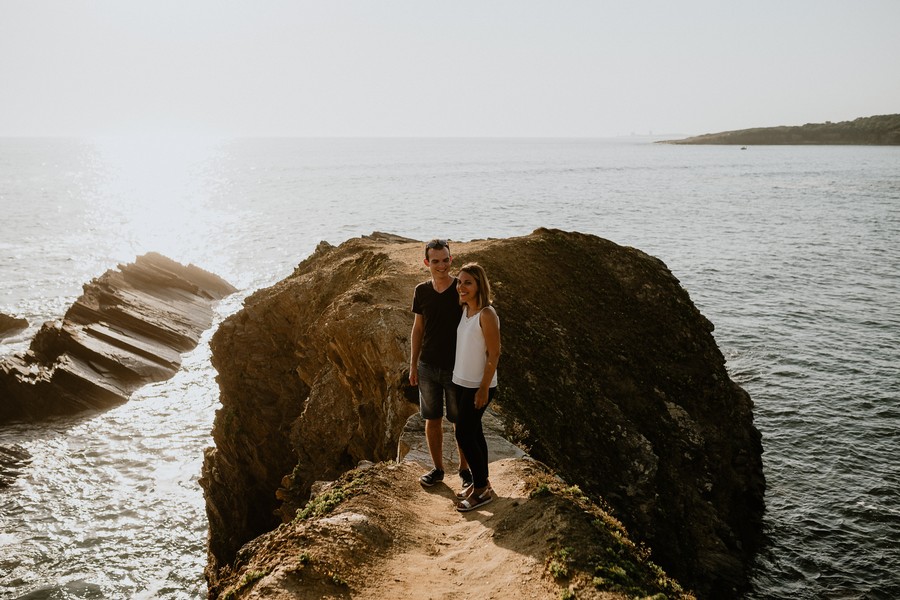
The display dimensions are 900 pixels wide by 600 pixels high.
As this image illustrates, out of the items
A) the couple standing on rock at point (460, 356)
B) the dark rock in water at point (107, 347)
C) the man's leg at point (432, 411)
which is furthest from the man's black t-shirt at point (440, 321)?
the dark rock in water at point (107, 347)

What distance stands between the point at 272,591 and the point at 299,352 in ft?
46.5

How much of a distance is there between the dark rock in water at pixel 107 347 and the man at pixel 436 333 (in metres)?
29.3

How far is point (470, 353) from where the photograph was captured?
30.2 feet

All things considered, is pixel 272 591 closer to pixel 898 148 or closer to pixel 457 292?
pixel 457 292

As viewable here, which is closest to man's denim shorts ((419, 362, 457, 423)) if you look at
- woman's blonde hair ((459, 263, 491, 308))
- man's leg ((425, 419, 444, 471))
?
man's leg ((425, 419, 444, 471))

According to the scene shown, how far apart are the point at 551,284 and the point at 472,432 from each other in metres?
13.6

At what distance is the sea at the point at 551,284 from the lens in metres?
21.0

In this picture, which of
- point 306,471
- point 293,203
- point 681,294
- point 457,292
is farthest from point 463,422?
point 293,203

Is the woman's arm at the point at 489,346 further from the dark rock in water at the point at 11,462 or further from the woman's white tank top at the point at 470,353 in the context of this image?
the dark rock in water at the point at 11,462

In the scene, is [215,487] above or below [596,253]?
below

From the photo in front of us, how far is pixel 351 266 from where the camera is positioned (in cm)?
2412

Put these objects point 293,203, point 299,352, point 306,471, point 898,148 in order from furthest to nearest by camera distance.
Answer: point 898,148, point 293,203, point 299,352, point 306,471

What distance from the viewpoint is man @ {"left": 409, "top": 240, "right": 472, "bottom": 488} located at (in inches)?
377

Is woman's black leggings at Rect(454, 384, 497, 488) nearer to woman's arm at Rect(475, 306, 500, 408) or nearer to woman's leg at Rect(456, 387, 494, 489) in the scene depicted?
woman's leg at Rect(456, 387, 494, 489)
